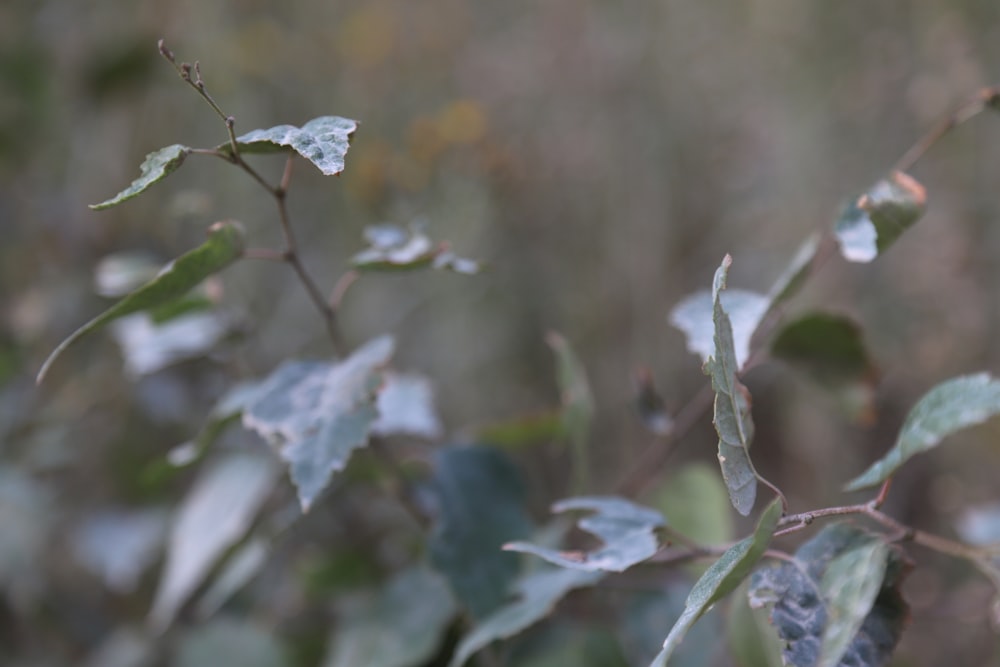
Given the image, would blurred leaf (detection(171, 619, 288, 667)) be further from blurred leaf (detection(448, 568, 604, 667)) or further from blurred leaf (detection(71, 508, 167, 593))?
blurred leaf (detection(448, 568, 604, 667))

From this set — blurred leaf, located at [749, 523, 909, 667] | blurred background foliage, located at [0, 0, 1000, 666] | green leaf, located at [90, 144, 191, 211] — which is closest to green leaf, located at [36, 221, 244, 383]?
green leaf, located at [90, 144, 191, 211]

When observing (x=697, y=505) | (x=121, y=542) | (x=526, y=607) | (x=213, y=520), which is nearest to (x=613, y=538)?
(x=526, y=607)

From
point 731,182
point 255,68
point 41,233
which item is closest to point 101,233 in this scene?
point 41,233

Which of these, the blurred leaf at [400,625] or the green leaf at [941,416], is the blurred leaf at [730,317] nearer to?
the green leaf at [941,416]

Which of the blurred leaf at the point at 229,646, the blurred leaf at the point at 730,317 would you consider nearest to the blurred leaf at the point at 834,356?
the blurred leaf at the point at 730,317

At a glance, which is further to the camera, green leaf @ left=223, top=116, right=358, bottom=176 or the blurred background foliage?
the blurred background foliage

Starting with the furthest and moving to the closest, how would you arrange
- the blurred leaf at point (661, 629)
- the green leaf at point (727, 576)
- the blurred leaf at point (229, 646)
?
the blurred leaf at point (229, 646)
the blurred leaf at point (661, 629)
the green leaf at point (727, 576)
